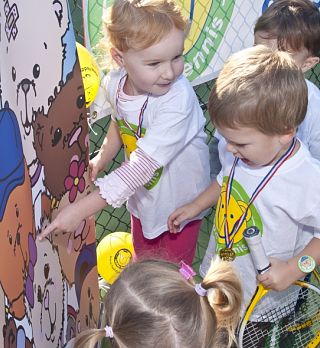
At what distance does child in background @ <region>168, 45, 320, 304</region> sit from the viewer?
1976 millimetres

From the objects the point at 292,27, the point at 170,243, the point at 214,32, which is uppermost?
the point at 292,27

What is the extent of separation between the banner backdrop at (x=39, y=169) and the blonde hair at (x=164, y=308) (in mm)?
206

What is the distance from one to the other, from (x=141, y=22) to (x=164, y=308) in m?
1.02

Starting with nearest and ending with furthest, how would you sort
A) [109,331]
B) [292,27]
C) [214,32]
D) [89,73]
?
[109,331] → [292,27] → [89,73] → [214,32]

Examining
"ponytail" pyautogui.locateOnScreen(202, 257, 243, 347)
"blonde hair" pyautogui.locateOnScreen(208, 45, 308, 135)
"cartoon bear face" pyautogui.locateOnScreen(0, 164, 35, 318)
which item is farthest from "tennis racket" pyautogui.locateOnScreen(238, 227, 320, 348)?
"cartoon bear face" pyautogui.locateOnScreen(0, 164, 35, 318)

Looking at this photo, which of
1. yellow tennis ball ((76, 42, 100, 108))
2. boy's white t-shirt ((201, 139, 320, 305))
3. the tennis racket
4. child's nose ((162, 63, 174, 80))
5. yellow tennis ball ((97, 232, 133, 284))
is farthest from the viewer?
yellow tennis ball ((76, 42, 100, 108))

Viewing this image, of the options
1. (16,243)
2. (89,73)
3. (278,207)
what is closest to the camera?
(16,243)

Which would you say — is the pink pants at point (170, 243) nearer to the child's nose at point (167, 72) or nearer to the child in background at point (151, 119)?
the child in background at point (151, 119)

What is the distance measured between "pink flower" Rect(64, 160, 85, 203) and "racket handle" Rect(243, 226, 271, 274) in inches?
20.6

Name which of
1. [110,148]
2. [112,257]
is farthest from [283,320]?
[112,257]

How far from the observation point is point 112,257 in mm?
3201

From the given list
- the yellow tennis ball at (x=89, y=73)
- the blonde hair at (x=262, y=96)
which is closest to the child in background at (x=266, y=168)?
the blonde hair at (x=262, y=96)

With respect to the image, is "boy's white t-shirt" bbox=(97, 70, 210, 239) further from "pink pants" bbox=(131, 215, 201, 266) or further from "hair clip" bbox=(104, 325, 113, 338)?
"hair clip" bbox=(104, 325, 113, 338)

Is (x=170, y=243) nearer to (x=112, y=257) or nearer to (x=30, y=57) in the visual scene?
(x=112, y=257)
